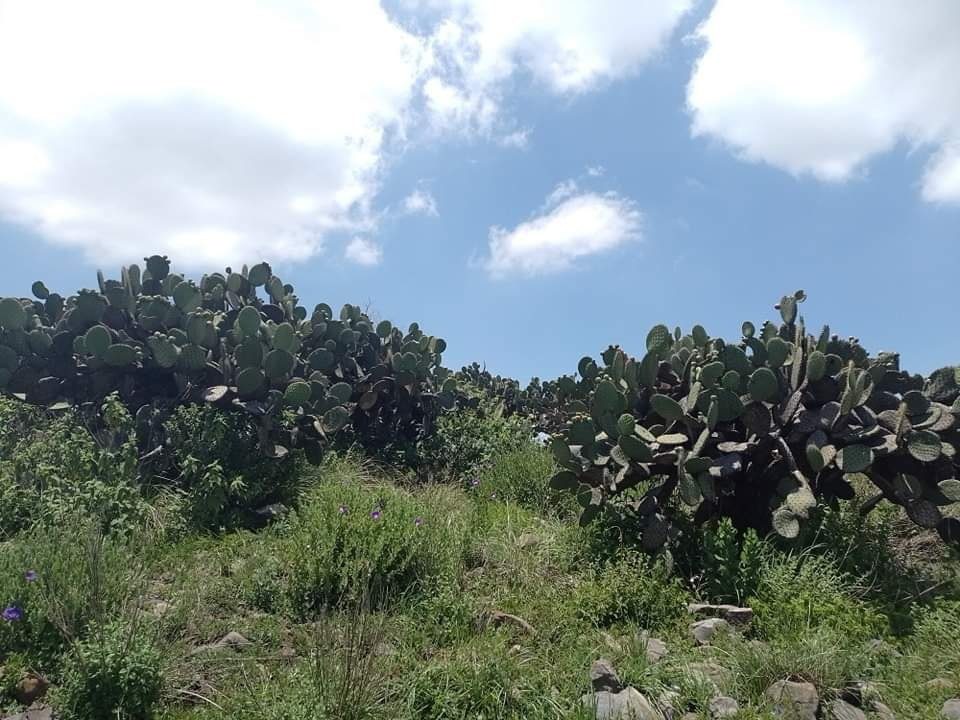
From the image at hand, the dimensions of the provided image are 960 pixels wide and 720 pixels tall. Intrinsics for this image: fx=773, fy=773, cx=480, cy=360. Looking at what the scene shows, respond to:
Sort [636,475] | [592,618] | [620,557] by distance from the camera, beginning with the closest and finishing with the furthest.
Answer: [592,618], [620,557], [636,475]

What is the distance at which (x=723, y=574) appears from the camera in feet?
15.4

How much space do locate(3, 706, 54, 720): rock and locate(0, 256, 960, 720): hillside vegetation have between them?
68mm

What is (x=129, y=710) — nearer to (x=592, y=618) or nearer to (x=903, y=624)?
(x=592, y=618)

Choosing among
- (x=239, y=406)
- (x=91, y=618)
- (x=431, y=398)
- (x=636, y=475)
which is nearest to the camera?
(x=91, y=618)

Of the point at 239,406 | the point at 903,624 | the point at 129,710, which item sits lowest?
the point at 129,710

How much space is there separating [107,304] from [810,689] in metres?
6.90

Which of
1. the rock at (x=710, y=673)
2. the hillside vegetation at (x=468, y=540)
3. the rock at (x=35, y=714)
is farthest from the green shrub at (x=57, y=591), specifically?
the rock at (x=710, y=673)

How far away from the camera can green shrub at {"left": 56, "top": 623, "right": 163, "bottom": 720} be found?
3.30 m

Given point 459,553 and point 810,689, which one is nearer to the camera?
point 810,689

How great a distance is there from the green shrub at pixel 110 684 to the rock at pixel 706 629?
2.69 m

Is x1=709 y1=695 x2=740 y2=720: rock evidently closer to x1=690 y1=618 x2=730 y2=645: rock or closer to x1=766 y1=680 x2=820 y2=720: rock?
x1=766 y1=680 x2=820 y2=720: rock

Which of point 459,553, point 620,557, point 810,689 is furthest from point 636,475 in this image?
point 810,689

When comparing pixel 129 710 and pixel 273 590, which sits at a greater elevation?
Answer: pixel 273 590

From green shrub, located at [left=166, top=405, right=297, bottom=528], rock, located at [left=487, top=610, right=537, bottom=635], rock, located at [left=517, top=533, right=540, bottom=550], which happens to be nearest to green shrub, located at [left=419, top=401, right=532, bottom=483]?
green shrub, located at [left=166, top=405, right=297, bottom=528]
